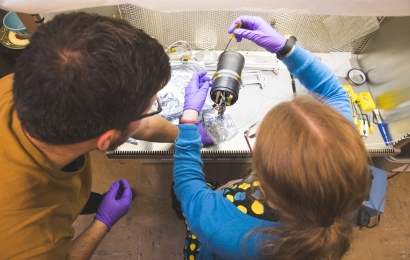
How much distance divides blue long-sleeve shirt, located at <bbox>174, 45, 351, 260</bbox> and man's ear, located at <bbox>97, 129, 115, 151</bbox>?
0.89 ft

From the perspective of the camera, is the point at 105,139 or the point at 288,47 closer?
the point at 105,139

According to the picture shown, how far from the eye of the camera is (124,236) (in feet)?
5.47

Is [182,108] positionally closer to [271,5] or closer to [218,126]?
[218,126]

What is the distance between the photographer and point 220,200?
0.87 m

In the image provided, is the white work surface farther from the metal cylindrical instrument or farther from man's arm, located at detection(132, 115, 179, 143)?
the metal cylindrical instrument

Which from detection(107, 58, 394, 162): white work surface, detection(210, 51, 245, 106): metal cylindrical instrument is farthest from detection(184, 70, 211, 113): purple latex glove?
detection(107, 58, 394, 162): white work surface

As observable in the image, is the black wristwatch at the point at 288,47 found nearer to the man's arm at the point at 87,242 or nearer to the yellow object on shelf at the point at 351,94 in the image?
the yellow object on shelf at the point at 351,94

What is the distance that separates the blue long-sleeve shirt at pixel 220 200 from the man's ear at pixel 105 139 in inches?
10.7

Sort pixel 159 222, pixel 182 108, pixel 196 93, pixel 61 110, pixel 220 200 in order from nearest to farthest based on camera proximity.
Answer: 1. pixel 61 110
2. pixel 220 200
3. pixel 196 93
4. pixel 182 108
5. pixel 159 222

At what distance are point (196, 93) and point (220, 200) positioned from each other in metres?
0.44

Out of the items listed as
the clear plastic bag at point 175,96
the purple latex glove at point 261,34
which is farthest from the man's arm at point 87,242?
the purple latex glove at point 261,34

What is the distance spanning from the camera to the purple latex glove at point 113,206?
1.16 meters

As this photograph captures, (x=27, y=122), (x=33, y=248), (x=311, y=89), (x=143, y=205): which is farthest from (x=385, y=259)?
(x=27, y=122)

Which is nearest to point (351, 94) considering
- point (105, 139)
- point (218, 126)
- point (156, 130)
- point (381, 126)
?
point (381, 126)
